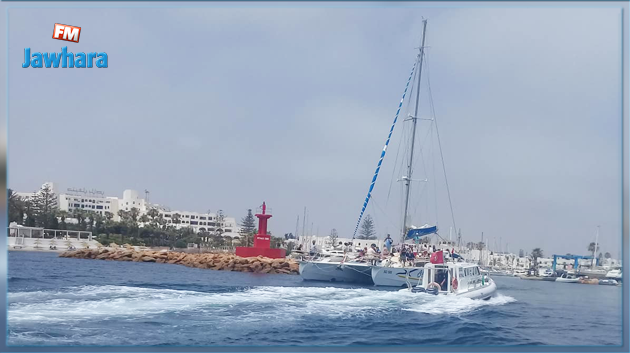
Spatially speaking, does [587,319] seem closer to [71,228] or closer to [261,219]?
[261,219]

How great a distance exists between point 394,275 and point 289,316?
23.5 feet

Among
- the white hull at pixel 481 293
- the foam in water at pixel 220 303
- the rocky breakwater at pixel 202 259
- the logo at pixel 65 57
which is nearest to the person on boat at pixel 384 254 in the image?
the white hull at pixel 481 293

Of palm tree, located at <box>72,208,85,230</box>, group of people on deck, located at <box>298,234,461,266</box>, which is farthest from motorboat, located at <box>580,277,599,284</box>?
palm tree, located at <box>72,208,85,230</box>

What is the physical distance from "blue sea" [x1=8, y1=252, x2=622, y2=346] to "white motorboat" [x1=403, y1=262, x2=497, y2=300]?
309 millimetres

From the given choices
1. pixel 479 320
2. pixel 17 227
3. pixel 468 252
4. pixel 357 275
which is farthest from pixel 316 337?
pixel 357 275

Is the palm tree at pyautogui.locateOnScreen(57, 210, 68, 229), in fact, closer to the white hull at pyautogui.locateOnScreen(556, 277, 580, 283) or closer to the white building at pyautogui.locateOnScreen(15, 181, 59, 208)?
the white building at pyautogui.locateOnScreen(15, 181, 59, 208)

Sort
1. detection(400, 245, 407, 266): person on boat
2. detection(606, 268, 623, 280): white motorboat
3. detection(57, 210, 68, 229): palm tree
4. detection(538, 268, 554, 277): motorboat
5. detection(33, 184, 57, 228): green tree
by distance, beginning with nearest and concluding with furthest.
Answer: detection(606, 268, 623, 280): white motorboat, detection(33, 184, 57, 228): green tree, detection(538, 268, 554, 277): motorboat, detection(400, 245, 407, 266): person on boat, detection(57, 210, 68, 229): palm tree

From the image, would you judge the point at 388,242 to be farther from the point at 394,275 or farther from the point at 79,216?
the point at 79,216

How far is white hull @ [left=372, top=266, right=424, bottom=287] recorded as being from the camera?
17.8m

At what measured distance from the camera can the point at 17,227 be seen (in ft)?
50.5

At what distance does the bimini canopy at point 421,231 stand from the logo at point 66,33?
31.5 ft

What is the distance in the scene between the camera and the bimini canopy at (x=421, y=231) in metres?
16.6

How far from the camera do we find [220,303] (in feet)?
41.7

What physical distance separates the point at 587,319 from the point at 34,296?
1001 cm
